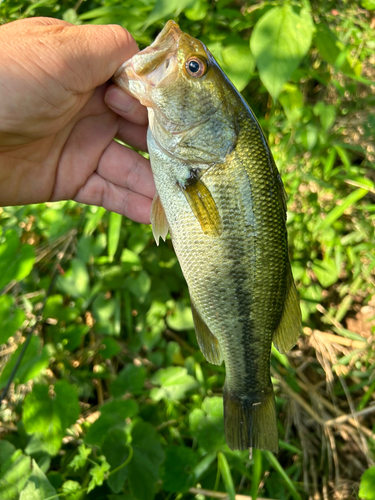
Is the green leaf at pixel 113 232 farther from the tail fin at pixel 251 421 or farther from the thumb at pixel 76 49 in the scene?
the tail fin at pixel 251 421

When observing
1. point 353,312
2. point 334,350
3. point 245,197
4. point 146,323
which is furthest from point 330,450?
point 245,197

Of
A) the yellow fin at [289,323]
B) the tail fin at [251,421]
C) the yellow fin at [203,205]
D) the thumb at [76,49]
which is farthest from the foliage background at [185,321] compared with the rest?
the yellow fin at [203,205]

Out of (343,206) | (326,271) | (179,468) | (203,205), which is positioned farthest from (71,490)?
(343,206)

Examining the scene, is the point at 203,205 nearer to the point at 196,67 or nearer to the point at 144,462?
the point at 196,67

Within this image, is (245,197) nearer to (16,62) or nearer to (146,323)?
(16,62)

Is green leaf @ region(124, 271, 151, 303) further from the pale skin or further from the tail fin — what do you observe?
the tail fin
